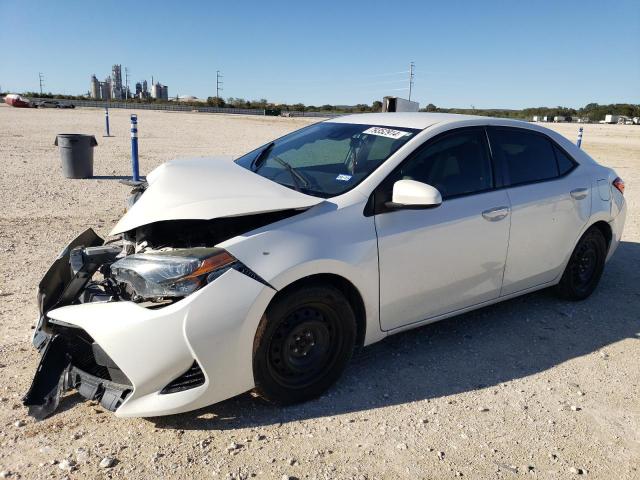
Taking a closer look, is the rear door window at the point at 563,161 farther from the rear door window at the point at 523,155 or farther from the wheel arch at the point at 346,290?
the wheel arch at the point at 346,290

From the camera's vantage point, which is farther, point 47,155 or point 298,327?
point 47,155

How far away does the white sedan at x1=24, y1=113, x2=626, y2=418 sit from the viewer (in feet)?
9.17

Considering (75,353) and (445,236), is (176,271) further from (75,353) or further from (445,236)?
(445,236)

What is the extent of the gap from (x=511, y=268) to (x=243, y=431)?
2.40m

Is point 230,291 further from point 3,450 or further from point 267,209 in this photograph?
point 3,450

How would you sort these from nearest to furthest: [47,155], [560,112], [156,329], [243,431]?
1. [156,329]
2. [243,431]
3. [47,155]
4. [560,112]

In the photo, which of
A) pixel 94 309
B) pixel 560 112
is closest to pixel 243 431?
pixel 94 309

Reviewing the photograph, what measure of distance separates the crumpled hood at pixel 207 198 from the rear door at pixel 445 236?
24.0 inches

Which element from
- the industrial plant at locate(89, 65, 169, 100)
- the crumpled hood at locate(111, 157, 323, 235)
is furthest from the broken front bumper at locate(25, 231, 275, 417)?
the industrial plant at locate(89, 65, 169, 100)

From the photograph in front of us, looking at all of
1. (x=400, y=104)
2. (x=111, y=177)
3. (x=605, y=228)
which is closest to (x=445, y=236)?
(x=605, y=228)

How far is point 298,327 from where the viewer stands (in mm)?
3127

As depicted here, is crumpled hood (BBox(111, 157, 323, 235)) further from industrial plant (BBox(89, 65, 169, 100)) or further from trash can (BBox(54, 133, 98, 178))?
industrial plant (BBox(89, 65, 169, 100))

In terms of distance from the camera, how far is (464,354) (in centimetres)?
405

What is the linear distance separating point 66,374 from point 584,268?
4370 mm
